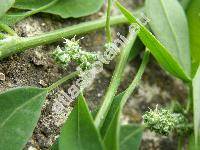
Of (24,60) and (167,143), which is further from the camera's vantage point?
(167,143)

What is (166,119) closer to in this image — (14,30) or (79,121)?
(79,121)

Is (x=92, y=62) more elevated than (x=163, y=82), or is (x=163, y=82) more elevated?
(x=92, y=62)

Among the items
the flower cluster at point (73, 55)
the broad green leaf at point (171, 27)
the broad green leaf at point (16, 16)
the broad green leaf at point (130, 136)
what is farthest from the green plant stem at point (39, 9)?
the broad green leaf at point (130, 136)

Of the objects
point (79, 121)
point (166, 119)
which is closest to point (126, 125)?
point (166, 119)

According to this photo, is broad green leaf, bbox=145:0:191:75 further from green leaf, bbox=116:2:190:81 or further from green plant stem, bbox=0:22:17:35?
green plant stem, bbox=0:22:17:35

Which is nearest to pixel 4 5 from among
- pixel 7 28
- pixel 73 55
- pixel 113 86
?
pixel 7 28

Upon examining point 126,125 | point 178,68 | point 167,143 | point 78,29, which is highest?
point 78,29

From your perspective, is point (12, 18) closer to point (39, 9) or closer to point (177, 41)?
point (39, 9)

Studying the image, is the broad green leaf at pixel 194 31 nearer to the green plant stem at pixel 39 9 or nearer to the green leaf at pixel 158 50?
the green leaf at pixel 158 50

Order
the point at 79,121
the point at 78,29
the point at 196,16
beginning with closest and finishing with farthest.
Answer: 1. the point at 79,121
2. the point at 78,29
3. the point at 196,16
